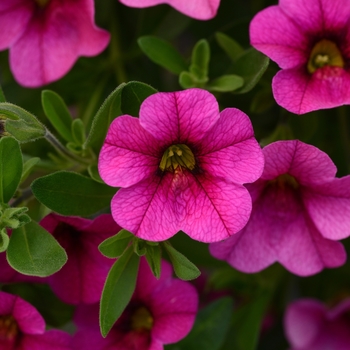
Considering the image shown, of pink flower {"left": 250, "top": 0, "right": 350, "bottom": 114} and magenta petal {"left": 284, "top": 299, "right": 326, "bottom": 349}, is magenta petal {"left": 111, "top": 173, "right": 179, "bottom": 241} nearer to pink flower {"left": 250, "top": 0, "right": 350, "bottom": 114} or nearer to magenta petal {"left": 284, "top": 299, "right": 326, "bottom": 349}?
pink flower {"left": 250, "top": 0, "right": 350, "bottom": 114}

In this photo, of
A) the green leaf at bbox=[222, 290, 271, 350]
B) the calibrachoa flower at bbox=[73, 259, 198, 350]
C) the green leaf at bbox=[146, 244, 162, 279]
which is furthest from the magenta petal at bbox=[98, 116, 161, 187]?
the green leaf at bbox=[222, 290, 271, 350]

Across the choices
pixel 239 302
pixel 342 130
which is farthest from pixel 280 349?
pixel 342 130

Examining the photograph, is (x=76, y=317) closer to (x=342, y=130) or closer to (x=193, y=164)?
(x=193, y=164)

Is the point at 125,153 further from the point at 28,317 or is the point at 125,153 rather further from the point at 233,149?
the point at 28,317

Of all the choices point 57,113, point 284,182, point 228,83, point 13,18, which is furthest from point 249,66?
point 13,18

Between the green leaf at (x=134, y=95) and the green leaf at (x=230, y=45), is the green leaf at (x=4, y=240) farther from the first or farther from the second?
the green leaf at (x=230, y=45)

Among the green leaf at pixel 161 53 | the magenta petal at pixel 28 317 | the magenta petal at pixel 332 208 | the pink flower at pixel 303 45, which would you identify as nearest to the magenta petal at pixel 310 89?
the pink flower at pixel 303 45
